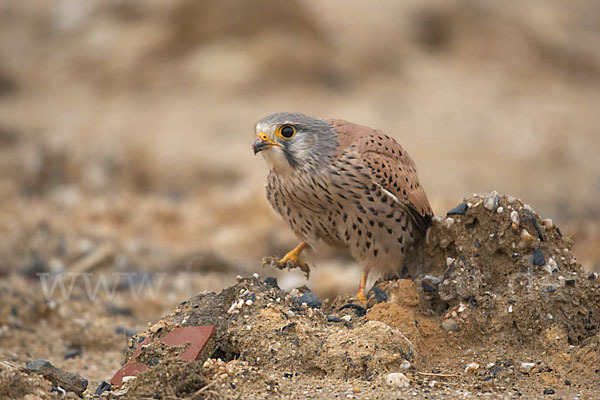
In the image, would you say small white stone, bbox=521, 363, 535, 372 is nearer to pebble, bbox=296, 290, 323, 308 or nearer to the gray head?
pebble, bbox=296, 290, 323, 308

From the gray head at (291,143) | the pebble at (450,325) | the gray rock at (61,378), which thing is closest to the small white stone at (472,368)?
the pebble at (450,325)

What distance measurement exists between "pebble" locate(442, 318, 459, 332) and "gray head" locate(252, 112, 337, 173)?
1.16 m

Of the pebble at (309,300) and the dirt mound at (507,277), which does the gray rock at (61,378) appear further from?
the dirt mound at (507,277)

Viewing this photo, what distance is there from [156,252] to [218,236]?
165 cm

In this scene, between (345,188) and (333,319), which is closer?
(333,319)

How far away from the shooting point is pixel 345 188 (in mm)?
4617

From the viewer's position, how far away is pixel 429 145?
544 inches

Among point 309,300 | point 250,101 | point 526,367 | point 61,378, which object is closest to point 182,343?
point 61,378

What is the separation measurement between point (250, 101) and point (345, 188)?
1039cm

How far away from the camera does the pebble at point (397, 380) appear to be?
365 centimetres

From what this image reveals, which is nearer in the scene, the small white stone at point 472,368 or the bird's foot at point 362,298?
the small white stone at point 472,368

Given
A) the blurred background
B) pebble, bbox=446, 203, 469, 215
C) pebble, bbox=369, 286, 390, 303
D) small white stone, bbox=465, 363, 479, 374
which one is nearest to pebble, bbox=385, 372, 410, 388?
small white stone, bbox=465, 363, 479, 374

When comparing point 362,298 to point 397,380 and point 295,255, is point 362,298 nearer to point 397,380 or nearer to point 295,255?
point 295,255

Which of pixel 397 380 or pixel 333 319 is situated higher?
pixel 333 319
